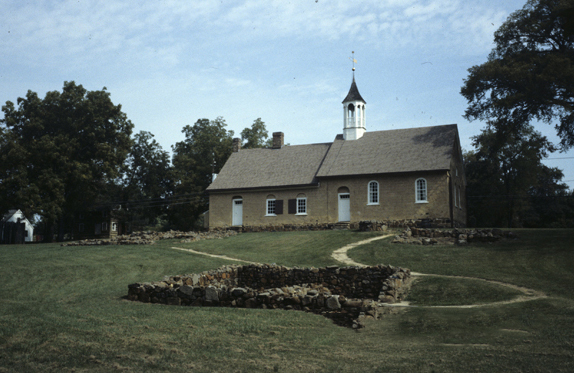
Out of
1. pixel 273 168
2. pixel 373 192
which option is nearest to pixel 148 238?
pixel 273 168

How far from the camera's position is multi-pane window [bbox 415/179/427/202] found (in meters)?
33.9

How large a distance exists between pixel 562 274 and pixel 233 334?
527 inches

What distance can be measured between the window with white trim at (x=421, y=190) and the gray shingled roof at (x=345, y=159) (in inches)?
41.8

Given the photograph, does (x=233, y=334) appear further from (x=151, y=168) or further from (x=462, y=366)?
(x=151, y=168)

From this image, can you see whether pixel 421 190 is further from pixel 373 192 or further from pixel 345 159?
pixel 345 159

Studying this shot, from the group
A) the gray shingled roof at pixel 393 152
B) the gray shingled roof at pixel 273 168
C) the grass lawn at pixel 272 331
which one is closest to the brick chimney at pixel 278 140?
the gray shingled roof at pixel 273 168

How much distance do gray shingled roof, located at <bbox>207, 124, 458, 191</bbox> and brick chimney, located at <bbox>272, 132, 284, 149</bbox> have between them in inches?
26.7

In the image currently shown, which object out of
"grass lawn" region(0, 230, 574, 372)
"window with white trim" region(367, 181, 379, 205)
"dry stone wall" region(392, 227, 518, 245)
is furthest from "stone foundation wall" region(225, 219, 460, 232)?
"grass lawn" region(0, 230, 574, 372)

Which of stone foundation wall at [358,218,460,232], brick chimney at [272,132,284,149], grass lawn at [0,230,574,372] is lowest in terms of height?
grass lawn at [0,230,574,372]

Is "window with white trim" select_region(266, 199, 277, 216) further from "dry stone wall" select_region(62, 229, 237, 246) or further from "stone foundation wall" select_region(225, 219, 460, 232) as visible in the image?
"dry stone wall" select_region(62, 229, 237, 246)

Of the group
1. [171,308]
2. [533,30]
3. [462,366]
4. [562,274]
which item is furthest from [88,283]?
[533,30]

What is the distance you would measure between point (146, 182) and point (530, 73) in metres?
46.7

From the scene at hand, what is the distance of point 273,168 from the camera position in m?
41.1

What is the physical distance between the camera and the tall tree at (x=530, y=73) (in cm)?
2694
